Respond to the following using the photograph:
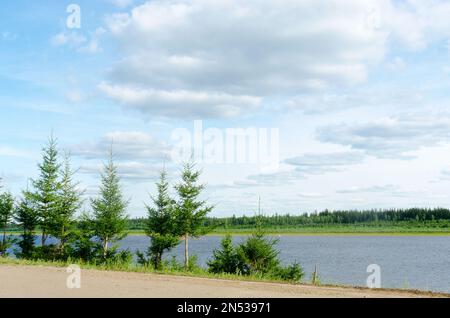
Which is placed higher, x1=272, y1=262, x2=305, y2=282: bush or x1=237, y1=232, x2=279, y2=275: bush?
x1=237, y1=232, x2=279, y2=275: bush

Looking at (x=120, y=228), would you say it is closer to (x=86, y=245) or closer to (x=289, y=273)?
(x=86, y=245)

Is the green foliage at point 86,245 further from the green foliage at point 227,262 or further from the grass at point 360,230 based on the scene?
the grass at point 360,230

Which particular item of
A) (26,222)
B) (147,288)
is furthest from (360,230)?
(147,288)

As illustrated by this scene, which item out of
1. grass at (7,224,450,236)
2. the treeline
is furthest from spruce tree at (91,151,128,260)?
grass at (7,224,450,236)

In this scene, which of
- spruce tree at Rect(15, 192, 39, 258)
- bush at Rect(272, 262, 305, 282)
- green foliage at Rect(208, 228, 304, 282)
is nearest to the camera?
bush at Rect(272, 262, 305, 282)

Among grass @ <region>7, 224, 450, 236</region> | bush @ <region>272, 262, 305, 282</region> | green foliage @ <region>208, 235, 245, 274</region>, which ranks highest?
green foliage @ <region>208, 235, 245, 274</region>

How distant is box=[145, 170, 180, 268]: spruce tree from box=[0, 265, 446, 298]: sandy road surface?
11.9 meters

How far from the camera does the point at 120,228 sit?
33812mm

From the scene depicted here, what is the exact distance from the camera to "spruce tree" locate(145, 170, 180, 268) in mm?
32597

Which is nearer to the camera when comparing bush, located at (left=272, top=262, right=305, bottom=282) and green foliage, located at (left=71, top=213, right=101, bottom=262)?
bush, located at (left=272, top=262, right=305, bottom=282)

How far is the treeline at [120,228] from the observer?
30.1 m

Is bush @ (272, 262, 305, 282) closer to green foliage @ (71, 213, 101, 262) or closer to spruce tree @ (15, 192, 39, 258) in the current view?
green foliage @ (71, 213, 101, 262)

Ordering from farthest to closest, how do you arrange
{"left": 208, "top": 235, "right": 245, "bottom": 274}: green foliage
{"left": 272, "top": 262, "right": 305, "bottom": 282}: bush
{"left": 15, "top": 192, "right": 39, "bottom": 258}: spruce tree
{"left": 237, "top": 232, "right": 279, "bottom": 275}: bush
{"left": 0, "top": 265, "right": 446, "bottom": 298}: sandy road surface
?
{"left": 15, "top": 192, "right": 39, "bottom": 258}: spruce tree
{"left": 208, "top": 235, "right": 245, "bottom": 274}: green foliage
{"left": 237, "top": 232, "right": 279, "bottom": 275}: bush
{"left": 272, "top": 262, "right": 305, "bottom": 282}: bush
{"left": 0, "top": 265, "right": 446, "bottom": 298}: sandy road surface

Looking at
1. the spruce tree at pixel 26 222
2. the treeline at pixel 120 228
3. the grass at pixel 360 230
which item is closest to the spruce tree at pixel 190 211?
the treeline at pixel 120 228
